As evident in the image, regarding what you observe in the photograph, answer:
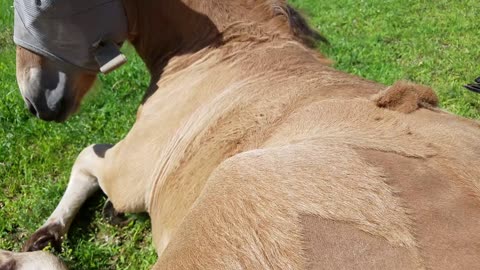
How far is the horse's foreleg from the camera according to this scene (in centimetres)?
364

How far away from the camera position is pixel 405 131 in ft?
7.29

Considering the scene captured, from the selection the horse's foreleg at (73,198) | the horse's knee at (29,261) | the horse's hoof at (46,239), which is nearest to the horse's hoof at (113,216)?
the horse's foreleg at (73,198)

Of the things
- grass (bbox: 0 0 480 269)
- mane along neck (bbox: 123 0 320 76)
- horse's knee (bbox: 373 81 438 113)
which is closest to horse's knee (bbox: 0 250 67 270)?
grass (bbox: 0 0 480 269)

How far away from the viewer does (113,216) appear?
3.92 metres

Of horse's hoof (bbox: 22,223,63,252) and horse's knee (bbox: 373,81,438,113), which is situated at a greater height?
horse's knee (bbox: 373,81,438,113)

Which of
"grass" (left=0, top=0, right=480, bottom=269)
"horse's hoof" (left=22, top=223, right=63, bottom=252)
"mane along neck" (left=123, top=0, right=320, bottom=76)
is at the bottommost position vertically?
"grass" (left=0, top=0, right=480, bottom=269)

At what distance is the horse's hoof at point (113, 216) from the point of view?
3889 millimetres

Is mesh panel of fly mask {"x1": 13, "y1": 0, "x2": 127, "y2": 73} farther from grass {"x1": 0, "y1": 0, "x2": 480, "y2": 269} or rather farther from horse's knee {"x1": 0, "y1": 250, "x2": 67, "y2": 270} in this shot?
horse's knee {"x1": 0, "y1": 250, "x2": 67, "y2": 270}

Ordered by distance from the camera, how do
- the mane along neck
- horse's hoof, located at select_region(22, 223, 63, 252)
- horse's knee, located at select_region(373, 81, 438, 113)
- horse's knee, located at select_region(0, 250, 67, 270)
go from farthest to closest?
horse's hoof, located at select_region(22, 223, 63, 252) < the mane along neck < horse's knee, located at select_region(0, 250, 67, 270) < horse's knee, located at select_region(373, 81, 438, 113)

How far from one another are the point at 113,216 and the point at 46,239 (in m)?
0.46

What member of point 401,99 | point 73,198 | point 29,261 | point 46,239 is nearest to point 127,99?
point 73,198

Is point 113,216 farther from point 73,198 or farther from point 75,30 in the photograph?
point 75,30

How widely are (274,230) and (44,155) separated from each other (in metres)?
3.20

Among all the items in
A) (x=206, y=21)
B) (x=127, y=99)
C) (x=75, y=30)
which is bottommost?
(x=127, y=99)
